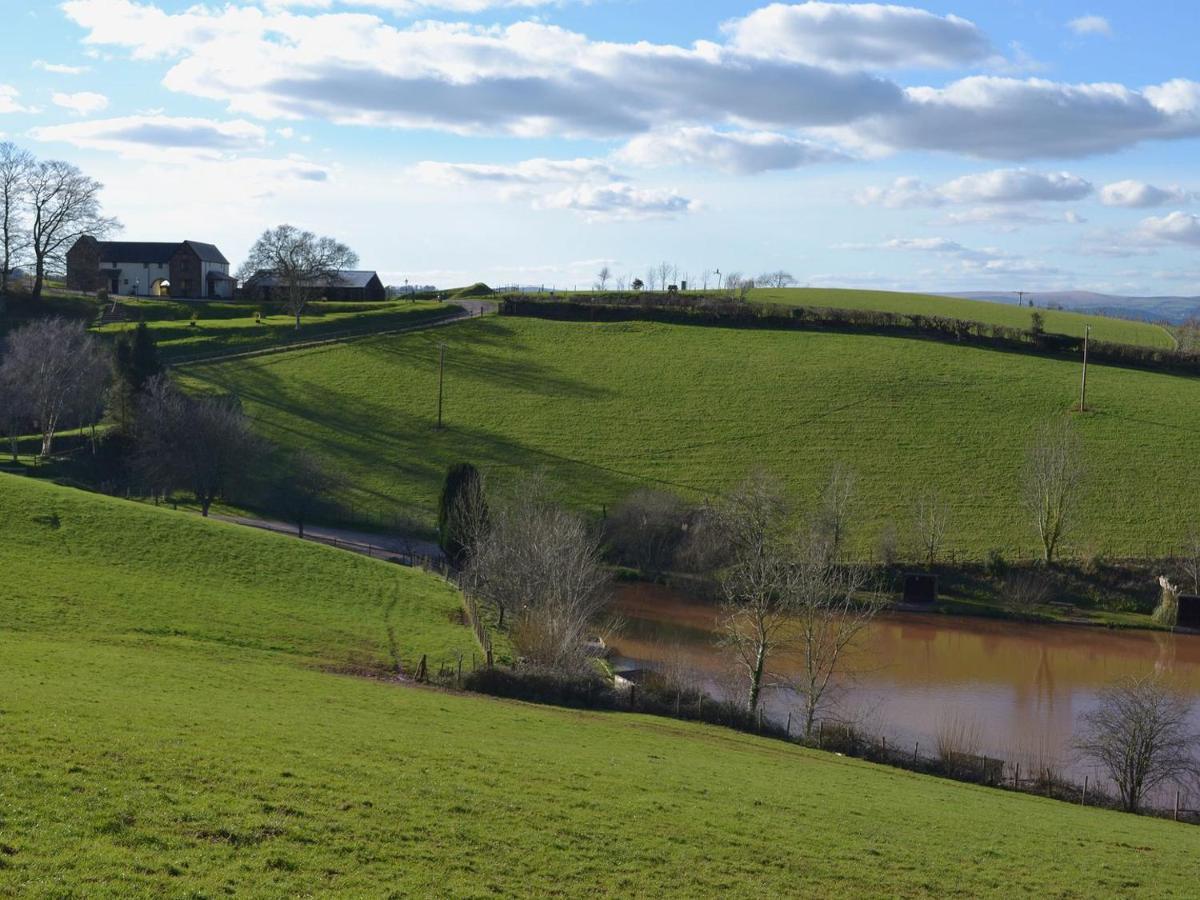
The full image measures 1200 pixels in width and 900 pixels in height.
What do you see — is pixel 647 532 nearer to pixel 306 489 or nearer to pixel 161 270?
pixel 306 489

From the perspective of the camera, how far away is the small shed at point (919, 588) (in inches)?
2136

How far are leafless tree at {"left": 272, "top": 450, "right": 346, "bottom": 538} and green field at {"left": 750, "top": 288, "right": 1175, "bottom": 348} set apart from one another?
A: 5233cm

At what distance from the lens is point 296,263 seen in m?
97.6

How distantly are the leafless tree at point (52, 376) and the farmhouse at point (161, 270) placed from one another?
1630 inches

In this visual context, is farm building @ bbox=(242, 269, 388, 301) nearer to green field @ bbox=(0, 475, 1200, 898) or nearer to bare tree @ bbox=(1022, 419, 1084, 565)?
bare tree @ bbox=(1022, 419, 1084, 565)

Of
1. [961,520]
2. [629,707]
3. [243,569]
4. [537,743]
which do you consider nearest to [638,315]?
[961,520]

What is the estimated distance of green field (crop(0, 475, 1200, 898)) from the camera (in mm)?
12906

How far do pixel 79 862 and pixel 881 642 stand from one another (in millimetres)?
41035

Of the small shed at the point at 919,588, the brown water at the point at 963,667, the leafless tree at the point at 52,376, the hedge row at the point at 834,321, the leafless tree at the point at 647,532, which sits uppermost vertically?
the hedge row at the point at 834,321

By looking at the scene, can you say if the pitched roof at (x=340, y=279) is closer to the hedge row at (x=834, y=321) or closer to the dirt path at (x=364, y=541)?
the hedge row at (x=834, y=321)

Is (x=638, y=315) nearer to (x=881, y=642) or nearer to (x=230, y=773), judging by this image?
(x=881, y=642)

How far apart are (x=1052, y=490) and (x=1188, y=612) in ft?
30.8

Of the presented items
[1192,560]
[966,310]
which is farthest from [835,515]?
[966,310]

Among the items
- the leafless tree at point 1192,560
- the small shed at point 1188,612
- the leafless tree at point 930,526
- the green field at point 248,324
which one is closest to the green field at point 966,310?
the green field at point 248,324
